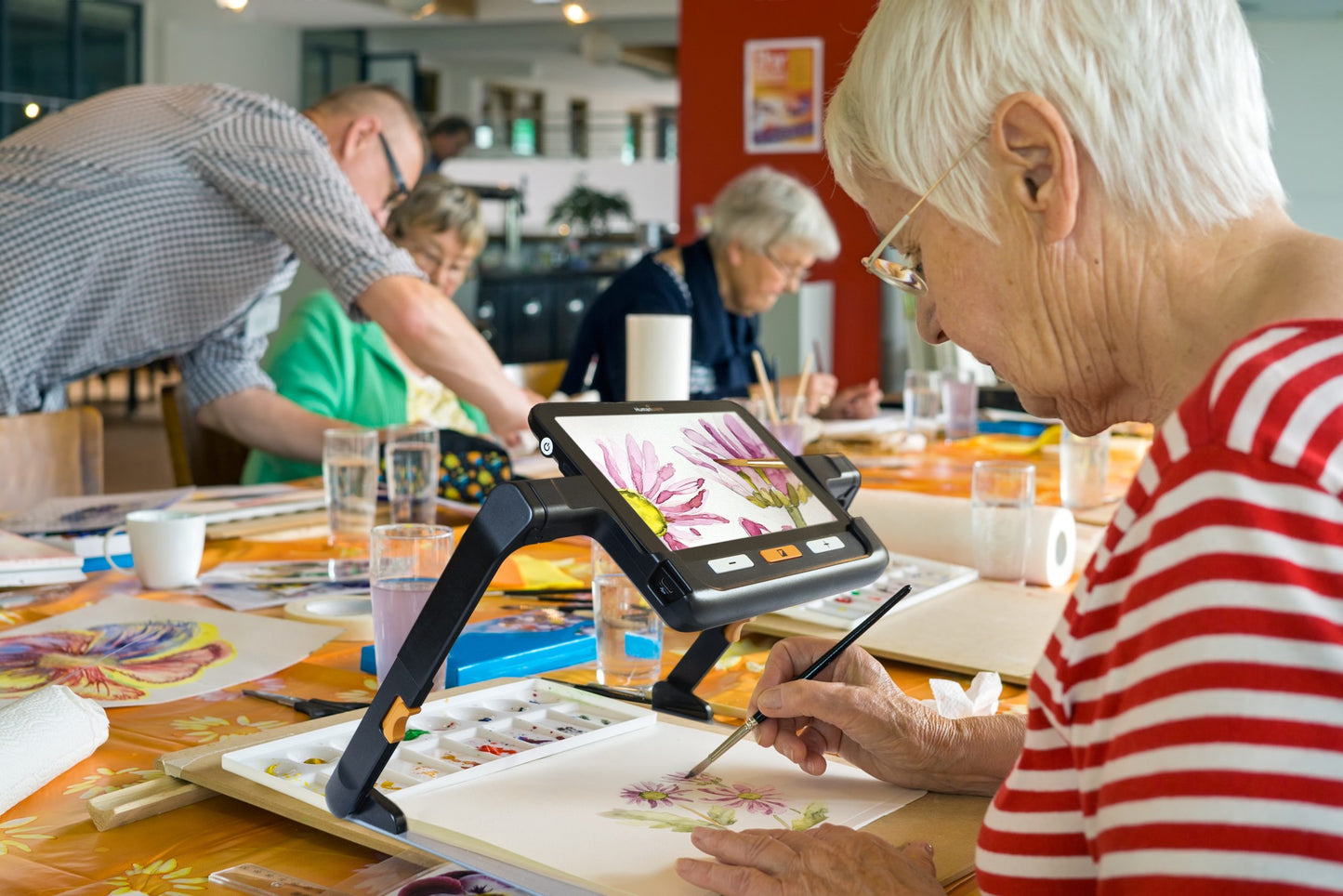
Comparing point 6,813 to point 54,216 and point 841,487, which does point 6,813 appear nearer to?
point 841,487

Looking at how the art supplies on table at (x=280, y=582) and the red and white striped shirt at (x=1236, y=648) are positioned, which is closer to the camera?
the red and white striped shirt at (x=1236, y=648)

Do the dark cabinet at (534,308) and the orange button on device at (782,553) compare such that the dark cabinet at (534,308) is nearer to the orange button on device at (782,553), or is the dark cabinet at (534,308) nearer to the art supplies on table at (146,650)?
the art supplies on table at (146,650)

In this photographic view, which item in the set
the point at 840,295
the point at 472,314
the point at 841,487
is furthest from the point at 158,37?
the point at 841,487

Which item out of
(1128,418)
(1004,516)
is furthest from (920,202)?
(1004,516)

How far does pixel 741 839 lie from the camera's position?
2.28 feet

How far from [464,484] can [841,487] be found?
3.38 ft

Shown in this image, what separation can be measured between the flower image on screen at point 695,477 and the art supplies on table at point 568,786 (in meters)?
0.17

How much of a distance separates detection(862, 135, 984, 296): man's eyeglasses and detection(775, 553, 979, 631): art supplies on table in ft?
1.09

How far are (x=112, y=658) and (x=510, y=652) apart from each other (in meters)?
0.36

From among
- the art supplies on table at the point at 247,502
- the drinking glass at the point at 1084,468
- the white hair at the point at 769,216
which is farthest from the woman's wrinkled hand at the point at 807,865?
the white hair at the point at 769,216

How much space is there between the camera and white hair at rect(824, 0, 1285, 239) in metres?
0.66

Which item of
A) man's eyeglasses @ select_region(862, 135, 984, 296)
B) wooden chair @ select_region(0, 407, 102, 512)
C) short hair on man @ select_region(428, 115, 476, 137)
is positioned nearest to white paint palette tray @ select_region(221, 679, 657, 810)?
man's eyeglasses @ select_region(862, 135, 984, 296)

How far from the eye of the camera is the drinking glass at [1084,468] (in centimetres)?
199

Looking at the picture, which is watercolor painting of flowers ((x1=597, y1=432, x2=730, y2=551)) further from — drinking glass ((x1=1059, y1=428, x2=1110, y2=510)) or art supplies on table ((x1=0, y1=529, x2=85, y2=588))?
drinking glass ((x1=1059, y1=428, x2=1110, y2=510))
